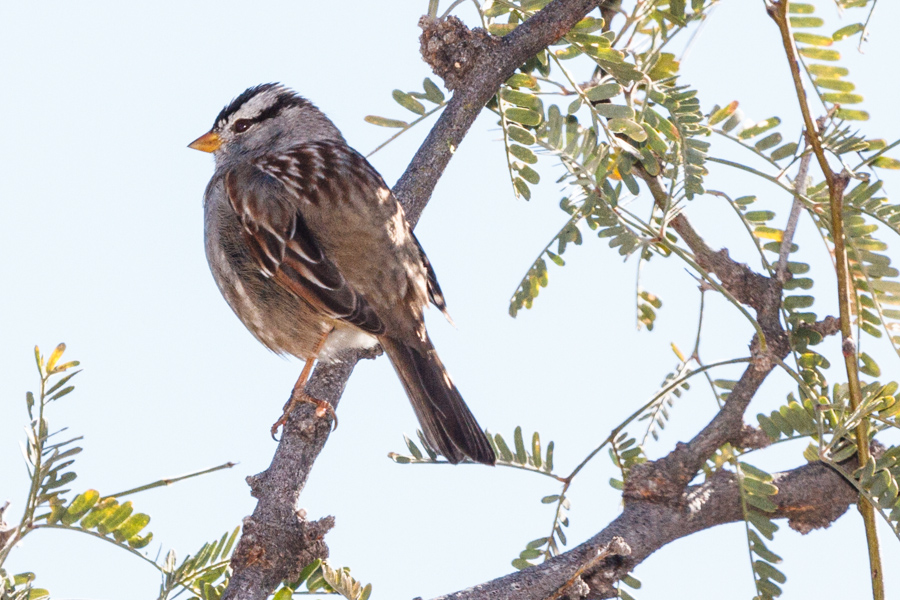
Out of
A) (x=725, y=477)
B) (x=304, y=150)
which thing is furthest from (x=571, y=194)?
(x=304, y=150)

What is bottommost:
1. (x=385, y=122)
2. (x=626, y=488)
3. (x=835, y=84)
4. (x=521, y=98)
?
(x=626, y=488)

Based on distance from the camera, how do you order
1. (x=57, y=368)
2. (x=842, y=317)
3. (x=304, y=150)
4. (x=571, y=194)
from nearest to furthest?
(x=57, y=368) < (x=842, y=317) < (x=571, y=194) < (x=304, y=150)

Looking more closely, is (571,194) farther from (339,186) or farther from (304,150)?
(304,150)

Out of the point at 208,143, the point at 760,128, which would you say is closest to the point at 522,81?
the point at 760,128

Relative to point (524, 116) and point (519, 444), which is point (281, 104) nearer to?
point (524, 116)

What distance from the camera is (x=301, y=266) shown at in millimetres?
3770

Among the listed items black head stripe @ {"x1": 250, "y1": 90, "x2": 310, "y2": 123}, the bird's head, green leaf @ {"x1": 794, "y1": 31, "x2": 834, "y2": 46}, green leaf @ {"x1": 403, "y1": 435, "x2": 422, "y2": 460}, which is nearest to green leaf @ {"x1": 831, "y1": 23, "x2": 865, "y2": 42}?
green leaf @ {"x1": 794, "y1": 31, "x2": 834, "y2": 46}

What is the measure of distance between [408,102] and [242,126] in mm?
1720

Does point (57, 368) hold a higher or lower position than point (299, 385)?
lower

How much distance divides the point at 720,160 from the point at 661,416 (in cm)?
92

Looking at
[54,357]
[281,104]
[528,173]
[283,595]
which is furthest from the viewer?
[281,104]

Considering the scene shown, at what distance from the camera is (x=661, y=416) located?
3.33m

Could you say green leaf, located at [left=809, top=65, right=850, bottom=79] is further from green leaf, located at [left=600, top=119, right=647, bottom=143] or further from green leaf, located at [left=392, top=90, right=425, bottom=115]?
green leaf, located at [left=392, top=90, right=425, bottom=115]

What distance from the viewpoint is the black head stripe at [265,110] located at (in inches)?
201
